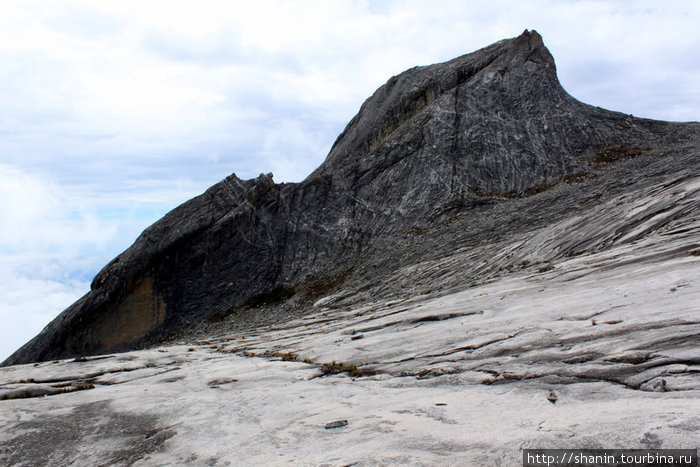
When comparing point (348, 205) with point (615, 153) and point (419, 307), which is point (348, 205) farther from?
point (419, 307)

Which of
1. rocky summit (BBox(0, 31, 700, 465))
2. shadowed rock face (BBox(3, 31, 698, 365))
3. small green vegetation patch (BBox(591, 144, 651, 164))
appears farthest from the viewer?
Answer: small green vegetation patch (BBox(591, 144, 651, 164))

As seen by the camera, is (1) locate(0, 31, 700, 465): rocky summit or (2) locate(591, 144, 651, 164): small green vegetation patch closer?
(1) locate(0, 31, 700, 465): rocky summit

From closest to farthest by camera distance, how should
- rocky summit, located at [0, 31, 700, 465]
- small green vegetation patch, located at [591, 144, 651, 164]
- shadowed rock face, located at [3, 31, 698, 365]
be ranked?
rocky summit, located at [0, 31, 700, 465]
shadowed rock face, located at [3, 31, 698, 365]
small green vegetation patch, located at [591, 144, 651, 164]

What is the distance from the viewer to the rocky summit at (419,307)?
9.85 m

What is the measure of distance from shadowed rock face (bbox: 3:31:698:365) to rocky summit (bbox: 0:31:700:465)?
0.21 meters

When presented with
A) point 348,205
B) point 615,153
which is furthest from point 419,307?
point 615,153

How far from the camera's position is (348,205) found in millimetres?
50062

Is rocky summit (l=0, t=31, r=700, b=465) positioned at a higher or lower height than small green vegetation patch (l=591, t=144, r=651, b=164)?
lower

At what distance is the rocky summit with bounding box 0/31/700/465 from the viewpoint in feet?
32.3

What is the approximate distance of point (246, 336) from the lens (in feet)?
95.0

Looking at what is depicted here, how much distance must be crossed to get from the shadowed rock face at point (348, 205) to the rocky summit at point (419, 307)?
0.21 metres

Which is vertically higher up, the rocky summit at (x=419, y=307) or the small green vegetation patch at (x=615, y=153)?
the small green vegetation patch at (x=615, y=153)

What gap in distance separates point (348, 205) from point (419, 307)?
28.9m

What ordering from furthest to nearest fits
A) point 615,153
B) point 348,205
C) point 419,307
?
point 348,205, point 615,153, point 419,307
